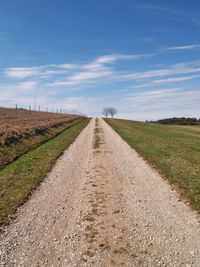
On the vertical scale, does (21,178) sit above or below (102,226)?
above

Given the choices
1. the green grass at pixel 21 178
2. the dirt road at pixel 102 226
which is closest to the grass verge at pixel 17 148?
the green grass at pixel 21 178

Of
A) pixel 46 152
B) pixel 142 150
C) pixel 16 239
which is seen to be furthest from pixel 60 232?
pixel 142 150

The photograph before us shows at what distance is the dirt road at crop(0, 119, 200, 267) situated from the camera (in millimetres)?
5512

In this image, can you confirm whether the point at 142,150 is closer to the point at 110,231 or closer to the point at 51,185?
the point at 51,185

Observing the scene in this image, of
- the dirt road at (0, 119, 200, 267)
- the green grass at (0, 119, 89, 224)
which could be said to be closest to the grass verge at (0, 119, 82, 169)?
the green grass at (0, 119, 89, 224)

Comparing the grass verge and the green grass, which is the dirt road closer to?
the green grass

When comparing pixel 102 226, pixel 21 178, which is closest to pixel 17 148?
pixel 21 178

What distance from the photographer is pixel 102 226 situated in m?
6.95

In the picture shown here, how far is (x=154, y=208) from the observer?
328 inches

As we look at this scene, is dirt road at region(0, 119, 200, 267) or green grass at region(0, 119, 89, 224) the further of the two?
green grass at region(0, 119, 89, 224)

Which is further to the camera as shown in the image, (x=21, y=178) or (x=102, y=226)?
(x=21, y=178)

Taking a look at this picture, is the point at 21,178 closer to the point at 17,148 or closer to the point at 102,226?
the point at 102,226

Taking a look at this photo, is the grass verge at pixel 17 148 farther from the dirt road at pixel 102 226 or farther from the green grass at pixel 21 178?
the dirt road at pixel 102 226

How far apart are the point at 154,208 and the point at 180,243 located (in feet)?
7.42
